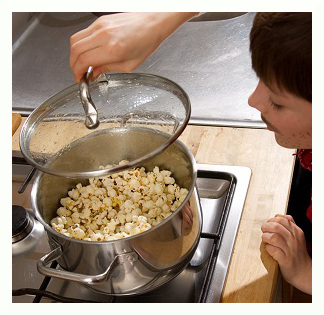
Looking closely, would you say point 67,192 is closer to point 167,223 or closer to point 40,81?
point 167,223

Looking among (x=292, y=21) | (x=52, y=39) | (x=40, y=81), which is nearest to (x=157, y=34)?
(x=292, y=21)

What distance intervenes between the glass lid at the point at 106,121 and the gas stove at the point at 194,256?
157 millimetres

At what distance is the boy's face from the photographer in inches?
33.3

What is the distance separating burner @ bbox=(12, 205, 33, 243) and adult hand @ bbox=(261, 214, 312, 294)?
0.42 meters

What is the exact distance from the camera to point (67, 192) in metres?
1.02

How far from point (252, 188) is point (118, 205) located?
0.81ft

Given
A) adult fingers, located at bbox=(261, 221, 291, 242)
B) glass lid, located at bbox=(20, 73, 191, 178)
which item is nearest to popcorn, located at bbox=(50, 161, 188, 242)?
glass lid, located at bbox=(20, 73, 191, 178)

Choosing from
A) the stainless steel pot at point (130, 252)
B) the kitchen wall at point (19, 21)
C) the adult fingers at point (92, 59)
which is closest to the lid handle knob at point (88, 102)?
the adult fingers at point (92, 59)

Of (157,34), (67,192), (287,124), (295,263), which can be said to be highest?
(157,34)

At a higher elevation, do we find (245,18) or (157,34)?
(157,34)

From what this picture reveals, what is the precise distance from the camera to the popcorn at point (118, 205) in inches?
36.8

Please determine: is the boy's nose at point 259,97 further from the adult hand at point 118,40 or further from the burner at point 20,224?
the burner at point 20,224

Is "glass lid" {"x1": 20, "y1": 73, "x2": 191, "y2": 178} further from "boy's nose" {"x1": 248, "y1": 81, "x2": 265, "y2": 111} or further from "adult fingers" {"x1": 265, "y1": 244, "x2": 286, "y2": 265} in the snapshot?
"adult fingers" {"x1": 265, "y1": 244, "x2": 286, "y2": 265}

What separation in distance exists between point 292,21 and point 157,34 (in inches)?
9.9
